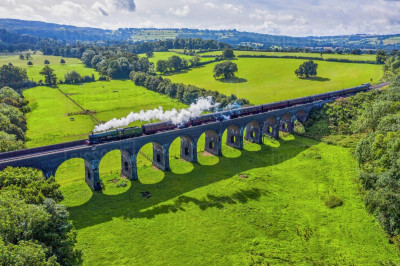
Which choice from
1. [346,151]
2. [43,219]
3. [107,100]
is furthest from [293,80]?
[43,219]

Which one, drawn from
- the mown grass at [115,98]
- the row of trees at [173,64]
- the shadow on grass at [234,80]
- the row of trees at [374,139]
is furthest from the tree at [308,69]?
the mown grass at [115,98]

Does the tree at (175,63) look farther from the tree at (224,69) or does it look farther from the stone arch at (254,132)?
the stone arch at (254,132)

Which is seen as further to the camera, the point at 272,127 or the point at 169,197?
the point at 272,127

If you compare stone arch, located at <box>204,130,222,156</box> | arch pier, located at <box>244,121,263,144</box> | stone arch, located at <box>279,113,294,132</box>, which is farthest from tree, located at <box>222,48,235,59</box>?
stone arch, located at <box>204,130,222,156</box>

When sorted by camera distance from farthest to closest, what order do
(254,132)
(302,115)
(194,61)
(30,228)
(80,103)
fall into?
(194,61)
(80,103)
(302,115)
(254,132)
(30,228)

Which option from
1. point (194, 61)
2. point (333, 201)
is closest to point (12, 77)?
point (194, 61)

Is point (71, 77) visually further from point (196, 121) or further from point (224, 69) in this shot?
point (196, 121)

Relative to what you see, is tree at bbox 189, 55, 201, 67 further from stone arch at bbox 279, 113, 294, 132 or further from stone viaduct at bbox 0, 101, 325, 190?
stone arch at bbox 279, 113, 294, 132
